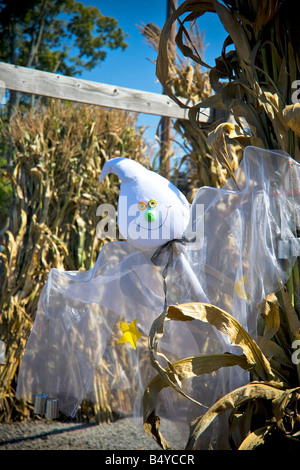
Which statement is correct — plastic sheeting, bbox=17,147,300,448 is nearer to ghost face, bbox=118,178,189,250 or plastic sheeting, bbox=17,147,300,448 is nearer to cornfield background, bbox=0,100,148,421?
ghost face, bbox=118,178,189,250

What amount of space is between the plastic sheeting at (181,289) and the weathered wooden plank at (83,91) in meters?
1.27

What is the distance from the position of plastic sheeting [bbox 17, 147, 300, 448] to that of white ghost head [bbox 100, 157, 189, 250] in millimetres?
54

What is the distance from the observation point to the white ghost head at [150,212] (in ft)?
4.87

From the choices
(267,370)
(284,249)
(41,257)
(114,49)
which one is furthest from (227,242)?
(114,49)

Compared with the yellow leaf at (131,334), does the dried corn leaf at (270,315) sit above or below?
above

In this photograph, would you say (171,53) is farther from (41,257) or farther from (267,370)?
(267,370)

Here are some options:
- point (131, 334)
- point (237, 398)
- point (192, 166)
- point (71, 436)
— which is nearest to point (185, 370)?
point (237, 398)

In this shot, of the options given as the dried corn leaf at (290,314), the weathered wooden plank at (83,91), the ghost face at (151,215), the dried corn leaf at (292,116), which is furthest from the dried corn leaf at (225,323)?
the weathered wooden plank at (83,91)

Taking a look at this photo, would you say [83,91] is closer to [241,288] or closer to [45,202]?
[45,202]

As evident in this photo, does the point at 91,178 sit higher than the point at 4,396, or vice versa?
the point at 91,178

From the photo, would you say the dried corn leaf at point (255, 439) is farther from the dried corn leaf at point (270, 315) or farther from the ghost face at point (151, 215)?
the ghost face at point (151, 215)

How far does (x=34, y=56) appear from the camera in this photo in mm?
9734

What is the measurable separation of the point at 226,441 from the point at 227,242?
0.58 meters

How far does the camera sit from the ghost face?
4.87ft
